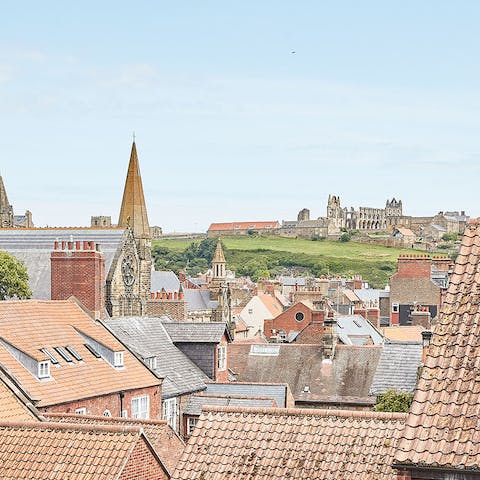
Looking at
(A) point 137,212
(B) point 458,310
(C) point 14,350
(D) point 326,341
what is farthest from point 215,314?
(B) point 458,310

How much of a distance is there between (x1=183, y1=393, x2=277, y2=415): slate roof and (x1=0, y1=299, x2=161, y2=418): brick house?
7.52 feet

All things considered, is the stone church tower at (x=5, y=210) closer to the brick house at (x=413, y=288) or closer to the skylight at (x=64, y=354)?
the brick house at (x=413, y=288)

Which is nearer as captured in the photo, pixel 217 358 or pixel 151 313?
pixel 217 358

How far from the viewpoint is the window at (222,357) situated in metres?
42.7

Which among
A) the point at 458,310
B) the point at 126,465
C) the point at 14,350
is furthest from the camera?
the point at 14,350

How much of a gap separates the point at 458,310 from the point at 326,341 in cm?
3356

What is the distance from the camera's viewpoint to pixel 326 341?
45719 mm

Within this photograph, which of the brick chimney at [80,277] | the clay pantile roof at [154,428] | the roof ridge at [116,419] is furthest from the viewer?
the brick chimney at [80,277]

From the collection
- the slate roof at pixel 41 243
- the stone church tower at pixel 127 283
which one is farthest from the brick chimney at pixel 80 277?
the stone church tower at pixel 127 283

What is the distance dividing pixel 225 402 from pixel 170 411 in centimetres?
612

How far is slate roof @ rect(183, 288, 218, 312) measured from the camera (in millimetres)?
107812

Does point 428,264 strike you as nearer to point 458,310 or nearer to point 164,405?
point 164,405

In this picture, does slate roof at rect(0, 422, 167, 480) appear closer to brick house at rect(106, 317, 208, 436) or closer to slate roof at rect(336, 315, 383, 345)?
brick house at rect(106, 317, 208, 436)

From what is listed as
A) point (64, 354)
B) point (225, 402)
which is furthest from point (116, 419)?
point (64, 354)
